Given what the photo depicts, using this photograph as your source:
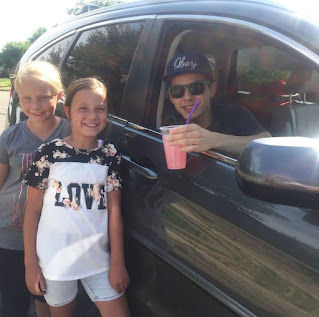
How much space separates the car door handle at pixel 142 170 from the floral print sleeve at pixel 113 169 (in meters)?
0.05

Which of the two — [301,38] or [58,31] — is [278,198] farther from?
[58,31]

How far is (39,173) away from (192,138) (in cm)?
76

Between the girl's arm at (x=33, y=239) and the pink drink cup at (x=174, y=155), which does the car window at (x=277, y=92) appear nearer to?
the pink drink cup at (x=174, y=155)

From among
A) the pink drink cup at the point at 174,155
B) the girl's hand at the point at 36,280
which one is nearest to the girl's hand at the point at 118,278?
the girl's hand at the point at 36,280

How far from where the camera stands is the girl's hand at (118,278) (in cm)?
181

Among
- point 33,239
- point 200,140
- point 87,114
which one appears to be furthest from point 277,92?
point 33,239

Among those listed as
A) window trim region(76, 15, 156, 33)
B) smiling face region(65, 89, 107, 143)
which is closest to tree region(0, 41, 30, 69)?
window trim region(76, 15, 156, 33)

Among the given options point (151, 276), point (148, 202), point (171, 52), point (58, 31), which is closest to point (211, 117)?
point (171, 52)

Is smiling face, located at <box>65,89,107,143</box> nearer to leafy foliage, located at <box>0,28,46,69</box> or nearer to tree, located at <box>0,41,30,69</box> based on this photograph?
leafy foliage, located at <box>0,28,46,69</box>

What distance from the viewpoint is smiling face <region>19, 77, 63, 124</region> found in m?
2.04

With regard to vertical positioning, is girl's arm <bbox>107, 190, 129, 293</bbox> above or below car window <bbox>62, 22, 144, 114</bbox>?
below

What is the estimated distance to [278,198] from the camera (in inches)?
41.1

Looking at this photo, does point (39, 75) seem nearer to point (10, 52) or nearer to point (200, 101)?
point (200, 101)

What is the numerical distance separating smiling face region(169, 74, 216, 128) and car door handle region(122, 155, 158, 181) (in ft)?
1.17
